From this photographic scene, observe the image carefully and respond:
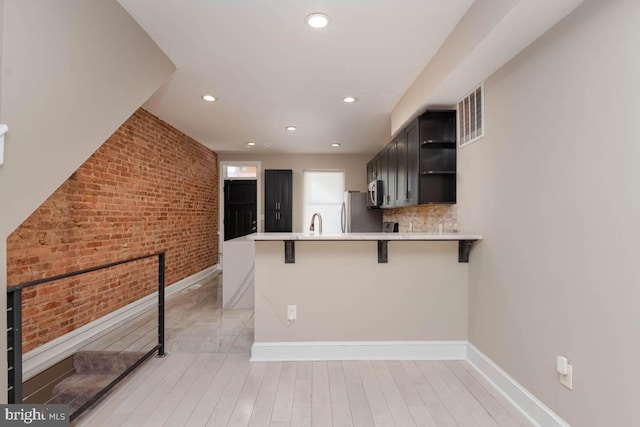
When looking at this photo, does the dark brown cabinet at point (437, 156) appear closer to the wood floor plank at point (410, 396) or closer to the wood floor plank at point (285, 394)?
the wood floor plank at point (410, 396)

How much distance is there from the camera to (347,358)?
2721mm

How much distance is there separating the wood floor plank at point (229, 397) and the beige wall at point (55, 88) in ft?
3.41

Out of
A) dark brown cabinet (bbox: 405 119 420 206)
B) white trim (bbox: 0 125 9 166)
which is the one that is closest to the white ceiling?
dark brown cabinet (bbox: 405 119 420 206)

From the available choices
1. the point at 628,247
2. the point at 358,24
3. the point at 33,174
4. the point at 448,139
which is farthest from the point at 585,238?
the point at 33,174

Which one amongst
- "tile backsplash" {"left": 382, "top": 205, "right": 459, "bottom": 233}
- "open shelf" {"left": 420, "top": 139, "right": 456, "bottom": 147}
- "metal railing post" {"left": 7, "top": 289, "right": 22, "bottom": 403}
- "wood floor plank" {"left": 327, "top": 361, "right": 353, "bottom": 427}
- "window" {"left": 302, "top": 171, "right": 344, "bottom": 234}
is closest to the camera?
"metal railing post" {"left": 7, "top": 289, "right": 22, "bottom": 403}

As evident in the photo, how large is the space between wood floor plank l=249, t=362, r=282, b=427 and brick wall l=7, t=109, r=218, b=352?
6.11 ft

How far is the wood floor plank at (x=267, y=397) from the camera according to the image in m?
1.91

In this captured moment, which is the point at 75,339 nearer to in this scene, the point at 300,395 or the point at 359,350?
the point at 300,395

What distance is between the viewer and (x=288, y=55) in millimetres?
2586

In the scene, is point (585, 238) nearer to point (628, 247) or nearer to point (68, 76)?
point (628, 247)

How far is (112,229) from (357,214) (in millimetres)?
3980

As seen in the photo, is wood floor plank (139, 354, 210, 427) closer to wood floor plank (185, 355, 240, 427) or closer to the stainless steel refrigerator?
wood floor plank (185, 355, 240, 427)

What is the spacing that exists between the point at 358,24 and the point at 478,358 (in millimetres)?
2679

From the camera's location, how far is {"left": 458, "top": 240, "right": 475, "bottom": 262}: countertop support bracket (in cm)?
271
